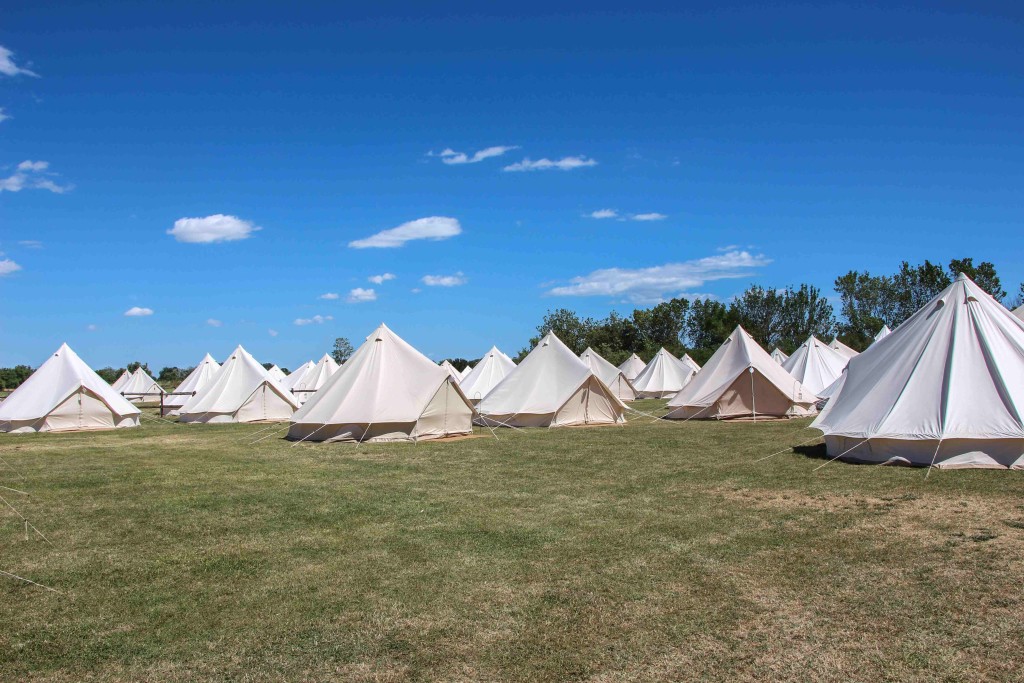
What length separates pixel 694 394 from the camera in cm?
2428

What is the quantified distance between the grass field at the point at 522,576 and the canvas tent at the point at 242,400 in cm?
1415

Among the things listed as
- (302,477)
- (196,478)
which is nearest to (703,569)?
(302,477)

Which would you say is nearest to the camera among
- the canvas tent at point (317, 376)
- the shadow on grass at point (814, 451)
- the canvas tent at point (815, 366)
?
the shadow on grass at point (814, 451)

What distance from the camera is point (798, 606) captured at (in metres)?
5.52

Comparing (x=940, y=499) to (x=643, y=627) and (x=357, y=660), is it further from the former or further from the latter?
(x=357, y=660)

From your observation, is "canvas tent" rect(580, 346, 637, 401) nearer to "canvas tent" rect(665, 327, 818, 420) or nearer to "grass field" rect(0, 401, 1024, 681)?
"canvas tent" rect(665, 327, 818, 420)

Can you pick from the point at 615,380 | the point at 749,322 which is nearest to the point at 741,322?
the point at 749,322

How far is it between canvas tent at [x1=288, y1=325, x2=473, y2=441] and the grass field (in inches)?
224

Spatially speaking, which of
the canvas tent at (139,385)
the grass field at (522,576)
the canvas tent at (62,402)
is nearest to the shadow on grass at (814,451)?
the grass field at (522,576)

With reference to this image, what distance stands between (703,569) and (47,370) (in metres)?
23.8

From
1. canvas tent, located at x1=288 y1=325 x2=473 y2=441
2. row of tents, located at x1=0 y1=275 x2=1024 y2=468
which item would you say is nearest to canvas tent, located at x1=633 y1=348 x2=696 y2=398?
row of tents, located at x1=0 y1=275 x2=1024 y2=468

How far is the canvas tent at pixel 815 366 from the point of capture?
1217 inches

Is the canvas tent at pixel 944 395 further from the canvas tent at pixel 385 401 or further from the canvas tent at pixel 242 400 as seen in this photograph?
the canvas tent at pixel 242 400

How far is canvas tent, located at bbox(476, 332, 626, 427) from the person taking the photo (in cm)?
2184
